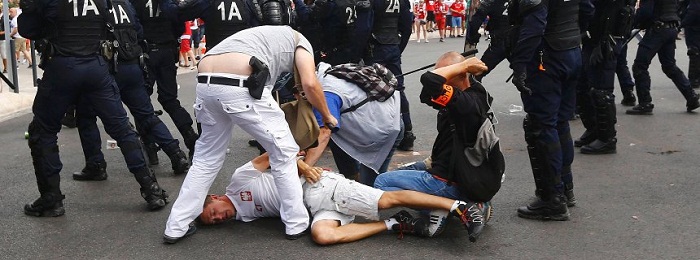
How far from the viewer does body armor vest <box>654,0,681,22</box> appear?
915 cm

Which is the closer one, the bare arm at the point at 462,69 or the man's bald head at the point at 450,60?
the bare arm at the point at 462,69

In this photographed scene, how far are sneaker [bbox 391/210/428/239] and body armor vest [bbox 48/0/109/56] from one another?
2404mm

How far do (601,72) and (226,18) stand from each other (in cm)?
332

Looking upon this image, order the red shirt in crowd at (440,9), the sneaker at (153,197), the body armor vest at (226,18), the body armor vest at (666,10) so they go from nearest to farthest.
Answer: the sneaker at (153,197)
the body armor vest at (226,18)
the body armor vest at (666,10)
the red shirt in crowd at (440,9)

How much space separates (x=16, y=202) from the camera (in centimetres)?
623

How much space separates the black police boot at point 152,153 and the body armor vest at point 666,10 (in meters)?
5.56

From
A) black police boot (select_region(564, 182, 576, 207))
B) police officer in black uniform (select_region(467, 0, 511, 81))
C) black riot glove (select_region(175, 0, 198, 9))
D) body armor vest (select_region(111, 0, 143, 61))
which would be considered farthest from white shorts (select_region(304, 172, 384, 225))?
police officer in black uniform (select_region(467, 0, 511, 81))

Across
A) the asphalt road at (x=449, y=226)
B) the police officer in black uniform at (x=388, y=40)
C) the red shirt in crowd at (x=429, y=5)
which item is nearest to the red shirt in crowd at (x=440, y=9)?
the red shirt in crowd at (x=429, y=5)

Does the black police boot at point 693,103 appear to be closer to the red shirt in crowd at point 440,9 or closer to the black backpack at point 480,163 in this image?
the black backpack at point 480,163

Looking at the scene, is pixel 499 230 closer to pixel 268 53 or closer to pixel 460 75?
pixel 460 75

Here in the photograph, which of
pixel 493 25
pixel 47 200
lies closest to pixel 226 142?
pixel 47 200

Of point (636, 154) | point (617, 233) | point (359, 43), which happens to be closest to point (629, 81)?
point (636, 154)

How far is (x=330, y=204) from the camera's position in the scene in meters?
5.21

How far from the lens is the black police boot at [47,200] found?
5.79 metres
